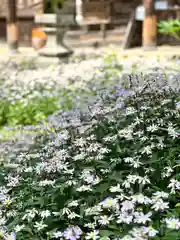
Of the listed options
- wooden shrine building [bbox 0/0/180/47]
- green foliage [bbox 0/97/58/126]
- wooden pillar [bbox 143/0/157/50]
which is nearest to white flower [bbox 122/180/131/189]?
green foliage [bbox 0/97/58/126]

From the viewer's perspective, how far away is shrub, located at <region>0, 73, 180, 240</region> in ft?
8.73

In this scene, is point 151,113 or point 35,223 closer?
point 35,223

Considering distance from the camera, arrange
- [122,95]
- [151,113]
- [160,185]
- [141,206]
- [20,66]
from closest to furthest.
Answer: [141,206]
[160,185]
[151,113]
[122,95]
[20,66]

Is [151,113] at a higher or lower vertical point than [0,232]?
→ higher

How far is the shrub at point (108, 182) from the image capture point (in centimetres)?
266

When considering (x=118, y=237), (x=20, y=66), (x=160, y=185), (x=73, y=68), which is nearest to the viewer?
(x=118, y=237)

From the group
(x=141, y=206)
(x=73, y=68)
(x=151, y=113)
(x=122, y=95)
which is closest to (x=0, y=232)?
(x=141, y=206)

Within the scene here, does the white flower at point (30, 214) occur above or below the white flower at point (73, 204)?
below

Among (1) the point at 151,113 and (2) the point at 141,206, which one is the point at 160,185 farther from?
(1) the point at 151,113

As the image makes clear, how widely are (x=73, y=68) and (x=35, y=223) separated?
24.7ft

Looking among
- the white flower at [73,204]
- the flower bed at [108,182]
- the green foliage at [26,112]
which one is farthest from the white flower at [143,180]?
the green foliage at [26,112]

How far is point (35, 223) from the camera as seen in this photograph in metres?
3.03

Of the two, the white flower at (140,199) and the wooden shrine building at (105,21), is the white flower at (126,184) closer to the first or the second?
the white flower at (140,199)

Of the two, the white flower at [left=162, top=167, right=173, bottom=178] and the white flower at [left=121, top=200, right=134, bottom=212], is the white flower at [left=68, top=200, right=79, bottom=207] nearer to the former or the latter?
the white flower at [left=121, top=200, right=134, bottom=212]
